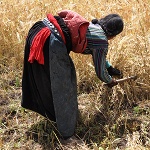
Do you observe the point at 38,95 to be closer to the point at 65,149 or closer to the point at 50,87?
the point at 50,87

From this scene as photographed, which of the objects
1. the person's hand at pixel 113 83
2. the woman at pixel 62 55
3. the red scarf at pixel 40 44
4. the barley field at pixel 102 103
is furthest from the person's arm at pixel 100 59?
the barley field at pixel 102 103

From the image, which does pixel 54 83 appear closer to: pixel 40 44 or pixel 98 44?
pixel 40 44

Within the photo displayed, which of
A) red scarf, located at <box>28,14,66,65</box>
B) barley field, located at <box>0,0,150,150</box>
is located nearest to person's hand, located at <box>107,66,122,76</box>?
barley field, located at <box>0,0,150,150</box>

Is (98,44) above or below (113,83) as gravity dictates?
above

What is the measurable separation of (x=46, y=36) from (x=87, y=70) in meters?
0.79

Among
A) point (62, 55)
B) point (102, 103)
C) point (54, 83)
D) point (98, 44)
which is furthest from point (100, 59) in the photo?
point (102, 103)

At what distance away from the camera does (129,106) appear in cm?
296

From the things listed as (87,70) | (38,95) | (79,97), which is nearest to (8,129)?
(38,95)

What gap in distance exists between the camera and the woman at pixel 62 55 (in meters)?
2.54

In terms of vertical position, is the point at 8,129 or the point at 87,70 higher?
the point at 87,70

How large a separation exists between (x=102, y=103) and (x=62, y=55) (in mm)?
667

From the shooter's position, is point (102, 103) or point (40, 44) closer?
point (40, 44)

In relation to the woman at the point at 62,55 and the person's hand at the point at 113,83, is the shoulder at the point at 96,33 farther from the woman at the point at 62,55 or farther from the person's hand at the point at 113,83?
the person's hand at the point at 113,83

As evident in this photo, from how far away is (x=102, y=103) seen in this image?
298cm
